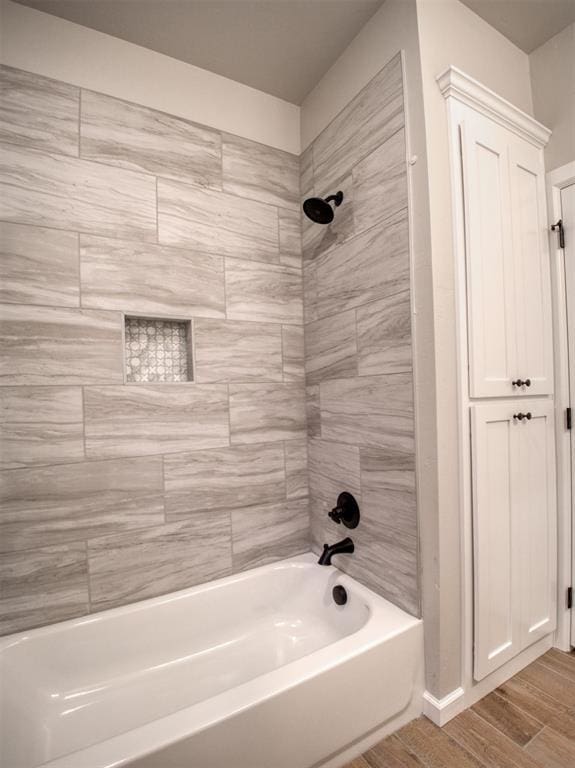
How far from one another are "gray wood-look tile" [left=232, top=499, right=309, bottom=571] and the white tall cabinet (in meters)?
0.88

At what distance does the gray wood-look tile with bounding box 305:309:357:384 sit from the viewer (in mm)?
1670

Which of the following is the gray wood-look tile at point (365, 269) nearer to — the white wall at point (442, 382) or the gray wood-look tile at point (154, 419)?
the white wall at point (442, 382)

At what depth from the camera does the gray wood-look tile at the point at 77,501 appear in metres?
1.37

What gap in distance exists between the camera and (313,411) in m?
1.93

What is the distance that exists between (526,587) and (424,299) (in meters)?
1.27

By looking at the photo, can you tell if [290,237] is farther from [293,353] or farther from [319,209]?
[293,353]

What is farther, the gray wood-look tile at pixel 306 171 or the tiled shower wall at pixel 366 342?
the gray wood-look tile at pixel 306 171

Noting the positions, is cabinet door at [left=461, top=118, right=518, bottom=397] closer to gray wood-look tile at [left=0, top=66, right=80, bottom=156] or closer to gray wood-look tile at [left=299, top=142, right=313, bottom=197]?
gray wood-look tile at [left=299, top=142, right=313, bottom=197]

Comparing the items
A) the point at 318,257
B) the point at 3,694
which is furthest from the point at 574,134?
the point at 3,694

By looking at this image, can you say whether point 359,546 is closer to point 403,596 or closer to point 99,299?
point 403,596

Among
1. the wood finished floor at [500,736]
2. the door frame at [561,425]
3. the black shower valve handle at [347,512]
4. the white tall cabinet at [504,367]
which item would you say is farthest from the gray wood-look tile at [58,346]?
the door frame at [561,425]

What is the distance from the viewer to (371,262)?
5.08 feet

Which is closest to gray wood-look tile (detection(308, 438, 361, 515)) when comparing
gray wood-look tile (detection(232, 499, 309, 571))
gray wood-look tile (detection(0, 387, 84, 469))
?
gray wood-look tile (detection(232, 499, 309, 571))

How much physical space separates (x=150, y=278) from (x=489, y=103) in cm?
156
